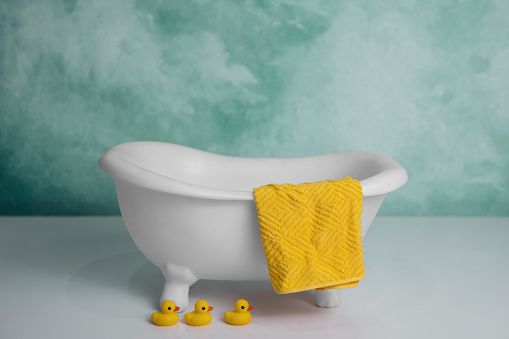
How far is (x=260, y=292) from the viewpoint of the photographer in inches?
90.4

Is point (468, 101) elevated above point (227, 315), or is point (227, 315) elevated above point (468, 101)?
point (468, 101)

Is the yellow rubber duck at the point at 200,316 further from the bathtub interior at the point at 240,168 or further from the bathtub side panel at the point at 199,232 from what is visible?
the bathtub interior at the point at 240,168

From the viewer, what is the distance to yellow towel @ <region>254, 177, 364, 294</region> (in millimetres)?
1857

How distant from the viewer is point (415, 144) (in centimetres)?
342

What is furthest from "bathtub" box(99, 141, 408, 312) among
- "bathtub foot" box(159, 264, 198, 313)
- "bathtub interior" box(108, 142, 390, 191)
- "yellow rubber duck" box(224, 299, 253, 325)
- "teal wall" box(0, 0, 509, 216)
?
"teal wall" box(0, 0, 509, 216)

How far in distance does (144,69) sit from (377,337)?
2004 mm

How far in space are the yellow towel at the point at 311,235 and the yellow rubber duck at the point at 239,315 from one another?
0.62 feet

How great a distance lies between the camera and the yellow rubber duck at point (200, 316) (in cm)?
198

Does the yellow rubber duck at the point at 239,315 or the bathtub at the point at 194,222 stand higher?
the bathtub at the point at 194,222

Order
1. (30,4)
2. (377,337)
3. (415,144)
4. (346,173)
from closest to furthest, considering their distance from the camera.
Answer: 1. (377,337)
2. (346,173)
3. (30,4)
4. (415,144)

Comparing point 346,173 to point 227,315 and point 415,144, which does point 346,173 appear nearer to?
point 227,315

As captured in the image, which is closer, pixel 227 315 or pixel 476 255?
pixel 227 315

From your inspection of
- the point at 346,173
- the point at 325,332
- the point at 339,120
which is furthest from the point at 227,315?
the point at 339,120

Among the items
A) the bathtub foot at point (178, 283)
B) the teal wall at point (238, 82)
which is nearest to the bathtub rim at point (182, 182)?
the bathtub foot at point (178, 283)
